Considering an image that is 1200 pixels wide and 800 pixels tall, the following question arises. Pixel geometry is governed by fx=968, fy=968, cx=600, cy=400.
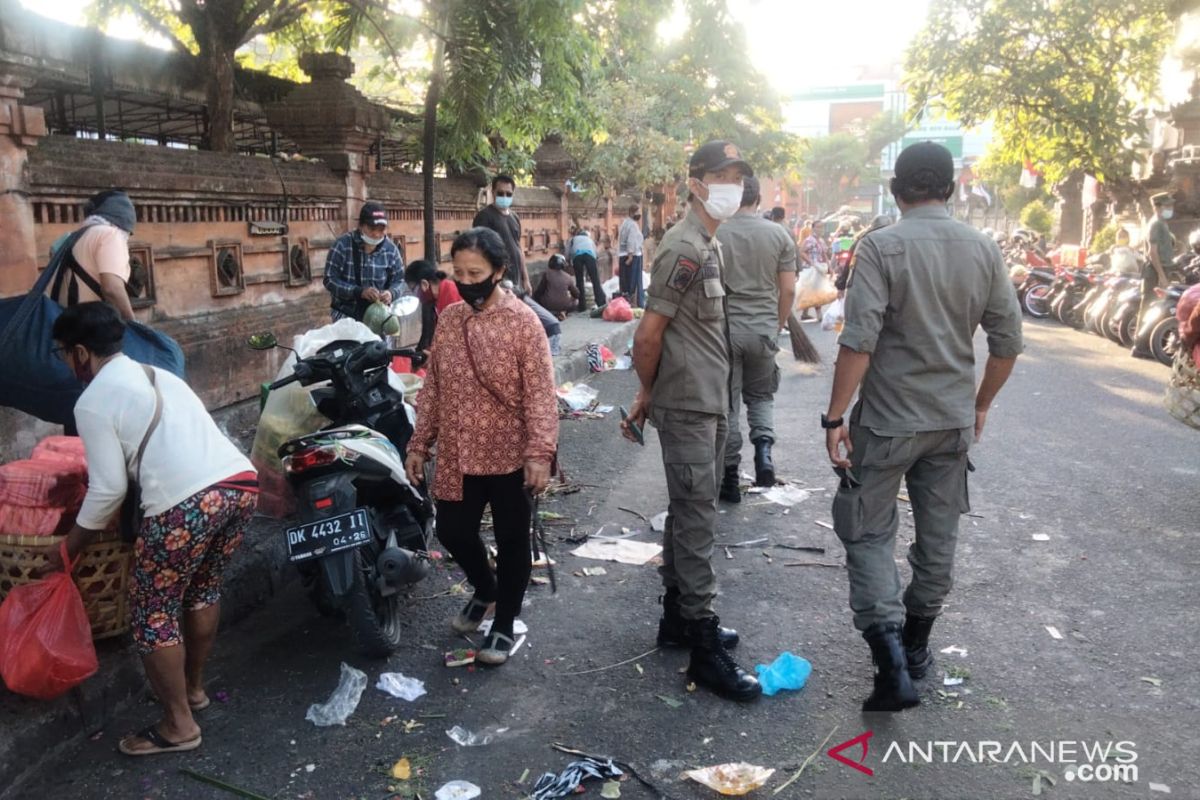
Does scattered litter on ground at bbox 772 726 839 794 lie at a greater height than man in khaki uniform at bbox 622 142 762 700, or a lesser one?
lesser

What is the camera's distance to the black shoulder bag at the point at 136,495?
3.01m

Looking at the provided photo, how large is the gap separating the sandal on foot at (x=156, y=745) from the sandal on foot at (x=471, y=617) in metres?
1.17

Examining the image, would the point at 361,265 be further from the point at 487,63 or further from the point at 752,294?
the point at 487,63

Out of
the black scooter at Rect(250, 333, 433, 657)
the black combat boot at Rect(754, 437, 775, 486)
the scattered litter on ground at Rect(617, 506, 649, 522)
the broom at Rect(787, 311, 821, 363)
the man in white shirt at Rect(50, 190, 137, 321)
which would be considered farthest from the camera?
the broom at Rect(787, 311, 821, 363)

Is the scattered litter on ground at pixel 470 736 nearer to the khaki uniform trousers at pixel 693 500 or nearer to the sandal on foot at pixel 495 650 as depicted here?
the sandal on foot at pixel 495 650

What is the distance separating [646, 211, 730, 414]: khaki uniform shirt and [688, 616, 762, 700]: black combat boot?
797mm

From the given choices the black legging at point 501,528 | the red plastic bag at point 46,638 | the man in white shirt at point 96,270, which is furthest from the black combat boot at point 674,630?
the man in white shirt at point 96,270

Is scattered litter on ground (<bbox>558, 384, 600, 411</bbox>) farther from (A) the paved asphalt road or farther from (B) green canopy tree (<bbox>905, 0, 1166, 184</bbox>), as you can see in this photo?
(B) green canopy tree (<bbox>905, 0, 1166, 184</bbox>)

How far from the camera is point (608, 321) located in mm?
14164

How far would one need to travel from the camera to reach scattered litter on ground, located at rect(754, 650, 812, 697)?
3.54 m

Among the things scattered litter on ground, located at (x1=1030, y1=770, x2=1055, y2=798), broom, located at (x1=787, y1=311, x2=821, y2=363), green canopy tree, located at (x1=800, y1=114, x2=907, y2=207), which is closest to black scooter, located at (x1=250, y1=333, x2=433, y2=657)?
scattered litter on ground, located at (x1=1030, y1=770, x2=1055, y2=798)

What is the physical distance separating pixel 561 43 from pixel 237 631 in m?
5.13

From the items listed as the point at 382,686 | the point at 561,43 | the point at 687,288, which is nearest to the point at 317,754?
the point at 382,686

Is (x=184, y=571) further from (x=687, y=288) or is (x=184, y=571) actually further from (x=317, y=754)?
(x=687, y=288)
